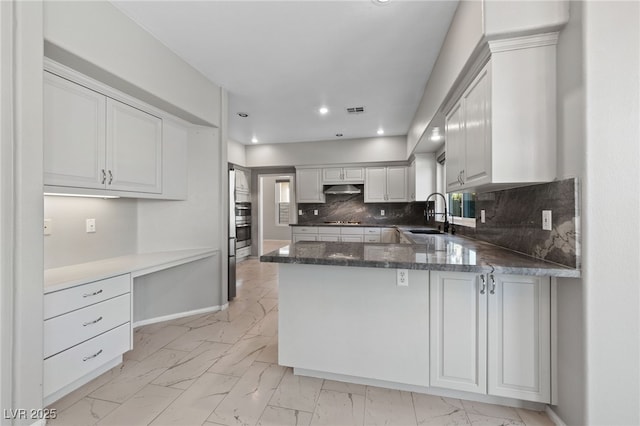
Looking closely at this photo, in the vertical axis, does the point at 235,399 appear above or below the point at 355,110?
below

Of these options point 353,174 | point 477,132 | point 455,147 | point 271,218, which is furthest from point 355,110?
point 271,218

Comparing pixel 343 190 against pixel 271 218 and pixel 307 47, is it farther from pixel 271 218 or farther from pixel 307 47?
pixel 271 218

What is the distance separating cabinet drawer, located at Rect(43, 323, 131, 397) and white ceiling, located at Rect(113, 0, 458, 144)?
242cm

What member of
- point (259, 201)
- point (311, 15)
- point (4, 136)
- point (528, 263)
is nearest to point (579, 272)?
point (528, 263)

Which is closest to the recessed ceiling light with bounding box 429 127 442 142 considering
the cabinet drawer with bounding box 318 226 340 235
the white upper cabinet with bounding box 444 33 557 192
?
the white upper cabinet with bounding box 444 33 557 192

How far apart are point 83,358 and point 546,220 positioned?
9.98 feet

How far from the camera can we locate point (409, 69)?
3.00m

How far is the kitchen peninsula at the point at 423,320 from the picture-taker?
1.63 m

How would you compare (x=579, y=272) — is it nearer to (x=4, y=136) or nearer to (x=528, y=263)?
(x=528, y=263)

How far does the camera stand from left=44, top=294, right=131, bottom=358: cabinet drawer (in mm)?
A: 1708

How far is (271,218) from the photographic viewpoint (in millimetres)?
10023

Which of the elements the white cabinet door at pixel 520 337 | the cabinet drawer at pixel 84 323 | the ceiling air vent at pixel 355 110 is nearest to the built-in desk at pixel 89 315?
the cabinet drawer at pixel 84 323

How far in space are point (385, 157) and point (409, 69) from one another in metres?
2.66

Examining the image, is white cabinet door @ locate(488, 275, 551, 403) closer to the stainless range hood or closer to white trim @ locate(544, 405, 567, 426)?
white trim @ locate(544, 405, 567, 426)
